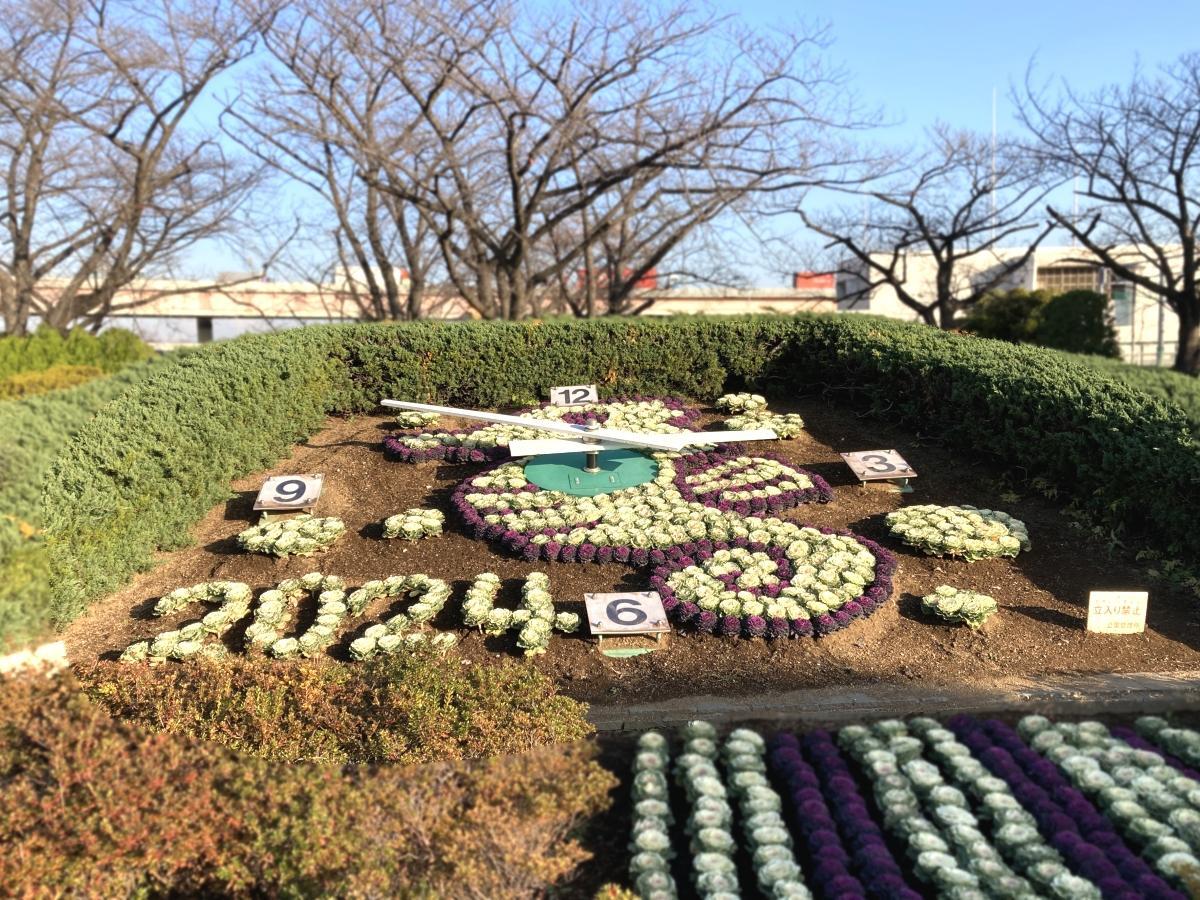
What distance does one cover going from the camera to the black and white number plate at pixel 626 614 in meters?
5.36

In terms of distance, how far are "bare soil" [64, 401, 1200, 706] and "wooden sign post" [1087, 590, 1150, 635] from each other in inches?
3.2

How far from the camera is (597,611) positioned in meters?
5.46

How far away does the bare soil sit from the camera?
5.19 m

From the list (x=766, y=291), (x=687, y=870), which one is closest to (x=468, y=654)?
(x=687, y=870)

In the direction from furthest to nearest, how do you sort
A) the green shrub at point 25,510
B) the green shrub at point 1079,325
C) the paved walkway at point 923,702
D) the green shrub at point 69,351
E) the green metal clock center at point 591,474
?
the green shrub at point 1079,325
the green shrub at point 69,351
the green metal clock center at point 591,474
the green shrub at point 25,510
the paved walkway at point 923,702

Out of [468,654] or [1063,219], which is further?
[1063,219]

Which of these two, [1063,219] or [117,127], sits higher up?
[117,127]

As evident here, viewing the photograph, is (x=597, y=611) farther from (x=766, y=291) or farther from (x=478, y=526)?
(x=766, y=291)

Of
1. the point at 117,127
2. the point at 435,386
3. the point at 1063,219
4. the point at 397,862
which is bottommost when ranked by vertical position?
the point at 397,862

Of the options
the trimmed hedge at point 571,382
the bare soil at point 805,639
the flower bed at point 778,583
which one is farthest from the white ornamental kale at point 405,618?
the trimmed hedge at point 571,382

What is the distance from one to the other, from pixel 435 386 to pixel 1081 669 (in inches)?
286

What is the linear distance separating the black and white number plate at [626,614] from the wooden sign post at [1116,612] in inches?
97.0

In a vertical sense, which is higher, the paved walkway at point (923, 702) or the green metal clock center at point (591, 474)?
the green metal clock center at point (591, 474)

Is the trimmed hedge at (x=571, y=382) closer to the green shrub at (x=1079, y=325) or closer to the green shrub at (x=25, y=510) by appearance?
the green shrub at (x=25, y=510)
